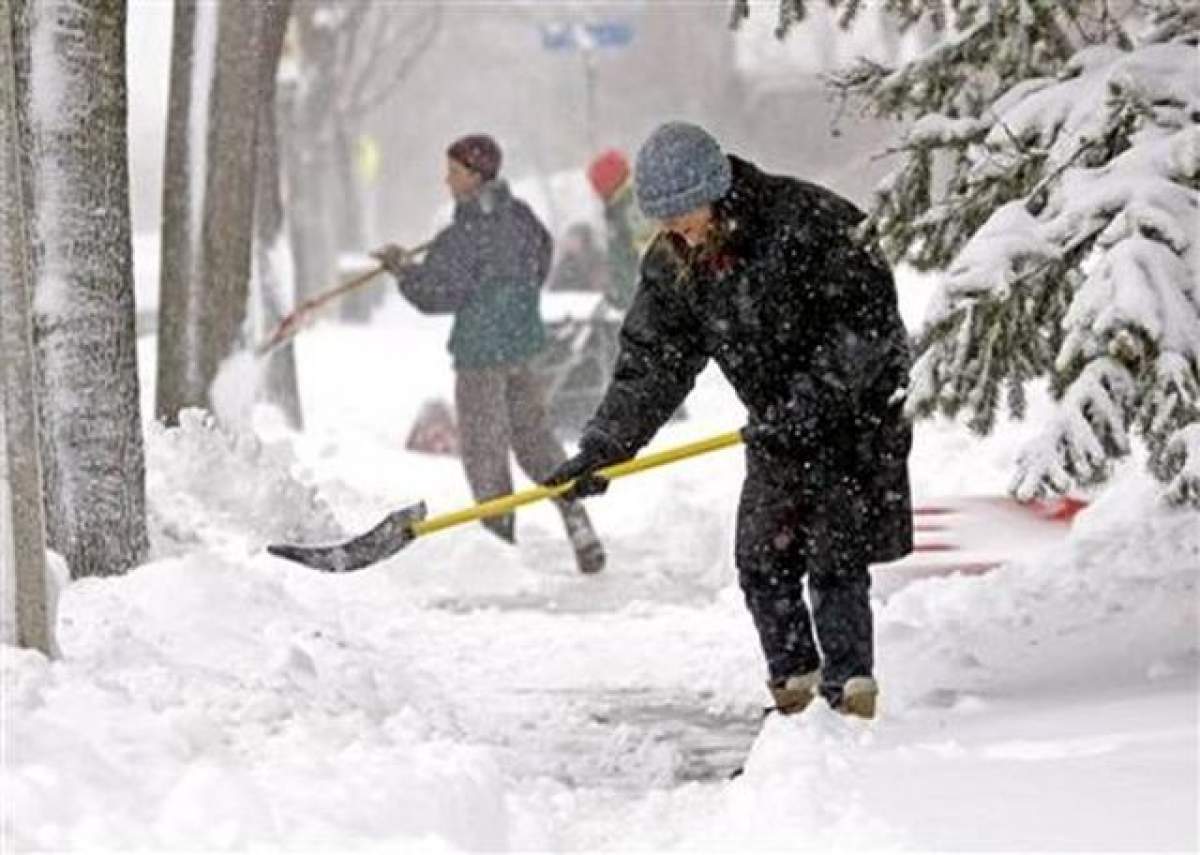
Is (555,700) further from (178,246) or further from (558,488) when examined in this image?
(178,246)

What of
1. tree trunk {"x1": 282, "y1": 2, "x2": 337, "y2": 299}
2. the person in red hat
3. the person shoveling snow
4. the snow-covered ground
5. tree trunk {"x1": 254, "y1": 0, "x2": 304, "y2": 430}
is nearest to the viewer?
the snow-covered ground

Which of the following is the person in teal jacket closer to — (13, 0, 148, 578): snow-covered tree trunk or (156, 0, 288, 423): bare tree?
(156, 0, 288, 423): bare tree

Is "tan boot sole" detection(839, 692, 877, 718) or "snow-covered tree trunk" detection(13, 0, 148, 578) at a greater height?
"snow-covered tree trunk" detection(13, 0, 148, 578)

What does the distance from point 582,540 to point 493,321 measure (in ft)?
3.30

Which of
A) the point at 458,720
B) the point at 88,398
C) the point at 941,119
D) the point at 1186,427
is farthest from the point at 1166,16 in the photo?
the point at 88,398

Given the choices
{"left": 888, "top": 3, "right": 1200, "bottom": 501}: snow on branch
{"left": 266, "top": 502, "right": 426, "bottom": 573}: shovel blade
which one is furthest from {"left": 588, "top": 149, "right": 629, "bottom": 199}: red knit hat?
{"left": 888, "top": 3, "right": 1200, "bottom": 501}: snow on branch

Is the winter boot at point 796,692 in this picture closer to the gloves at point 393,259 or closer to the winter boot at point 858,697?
the winter boot at point 858,697

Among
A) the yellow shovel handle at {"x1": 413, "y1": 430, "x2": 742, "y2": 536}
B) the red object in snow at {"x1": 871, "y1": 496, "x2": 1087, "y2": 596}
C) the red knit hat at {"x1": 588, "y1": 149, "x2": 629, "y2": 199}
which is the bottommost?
the red object in snow at {"x1": 871, "y1": 496, "x2": 1087, "y2": 596}

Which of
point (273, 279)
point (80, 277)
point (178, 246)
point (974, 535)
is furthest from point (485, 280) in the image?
point (273, 279)

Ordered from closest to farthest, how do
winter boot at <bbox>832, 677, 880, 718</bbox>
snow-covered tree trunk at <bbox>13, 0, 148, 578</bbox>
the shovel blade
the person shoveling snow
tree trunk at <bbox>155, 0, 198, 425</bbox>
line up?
the person shoveling snow → winter boot at <bbox>832, 677, 880, 718</bbox> → the shovel blade → snow-covered tree trunk at <bbox>13, 0, 148, 578</bbox> → tree trunk at <bbox>155, 0, 198, 425</bbox>

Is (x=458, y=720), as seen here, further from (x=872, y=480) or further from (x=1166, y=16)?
(x=1166, y=16)

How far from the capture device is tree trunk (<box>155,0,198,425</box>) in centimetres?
995

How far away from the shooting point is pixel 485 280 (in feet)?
33.6

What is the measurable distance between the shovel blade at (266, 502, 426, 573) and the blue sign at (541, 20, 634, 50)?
1353cm
